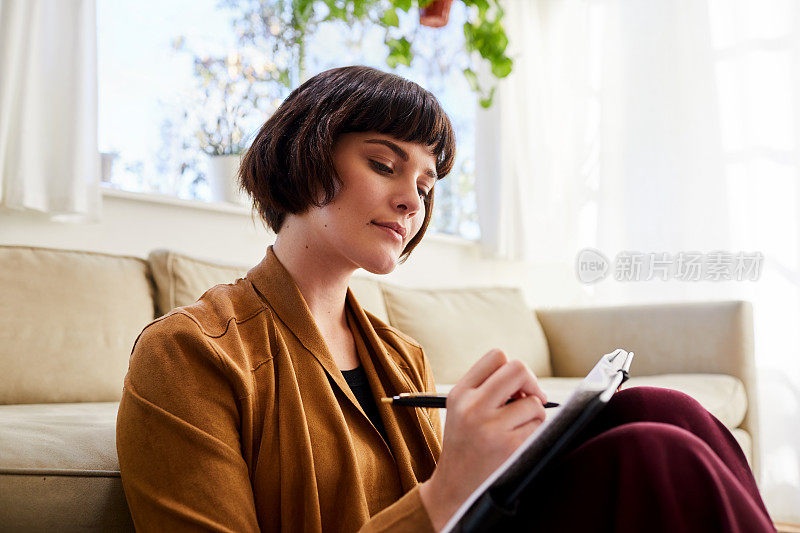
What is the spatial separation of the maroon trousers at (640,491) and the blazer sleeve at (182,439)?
0.28 m

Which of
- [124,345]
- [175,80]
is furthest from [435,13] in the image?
[124,345]

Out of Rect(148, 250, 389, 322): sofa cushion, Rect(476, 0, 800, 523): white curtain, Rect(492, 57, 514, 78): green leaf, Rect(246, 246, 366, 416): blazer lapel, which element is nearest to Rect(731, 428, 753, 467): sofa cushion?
Rect(476, 0, 800, 523): white curtain

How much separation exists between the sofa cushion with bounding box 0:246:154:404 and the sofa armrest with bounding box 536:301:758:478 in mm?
1585

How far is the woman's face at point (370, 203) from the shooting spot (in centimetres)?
97

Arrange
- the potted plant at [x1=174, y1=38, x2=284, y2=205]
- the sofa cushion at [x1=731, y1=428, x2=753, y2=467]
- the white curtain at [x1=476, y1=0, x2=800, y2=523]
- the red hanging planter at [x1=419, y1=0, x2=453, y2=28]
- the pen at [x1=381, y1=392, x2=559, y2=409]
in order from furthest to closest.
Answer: the white curtain at [x1=476, y1=0, x2=800, y2=523] → the red hanging planter at [x1=419, y1=0, x2=453, y2=28] → the potted plant at [x1=174, y1=38, x2=284, y2=205] → the sofa cushion at [x1=731, y1=428, x2=753, y2=467] → the pen at [x1=381, y1=392, x2=559, y2=409]

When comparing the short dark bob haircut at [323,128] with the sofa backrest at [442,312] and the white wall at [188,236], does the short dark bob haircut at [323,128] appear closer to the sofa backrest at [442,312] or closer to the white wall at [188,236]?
the white wall at [188,236]

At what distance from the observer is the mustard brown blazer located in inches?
28.9

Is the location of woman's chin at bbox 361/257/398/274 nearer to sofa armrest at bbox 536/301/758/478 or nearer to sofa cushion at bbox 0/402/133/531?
sofa cushion at bbox 0/402/133/531

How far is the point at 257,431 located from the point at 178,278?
3.20 feet

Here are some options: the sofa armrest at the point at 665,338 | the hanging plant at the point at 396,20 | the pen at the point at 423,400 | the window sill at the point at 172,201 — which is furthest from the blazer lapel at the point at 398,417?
the hanging plant at the point at 396,20

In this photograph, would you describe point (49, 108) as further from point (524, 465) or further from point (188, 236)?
point (524, 465)

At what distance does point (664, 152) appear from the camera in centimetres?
336

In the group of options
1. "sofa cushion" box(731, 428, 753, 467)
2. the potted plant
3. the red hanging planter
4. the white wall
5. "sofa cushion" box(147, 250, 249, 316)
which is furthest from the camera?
the red hanging planter

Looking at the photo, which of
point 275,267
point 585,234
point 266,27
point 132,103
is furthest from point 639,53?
point 275,267
